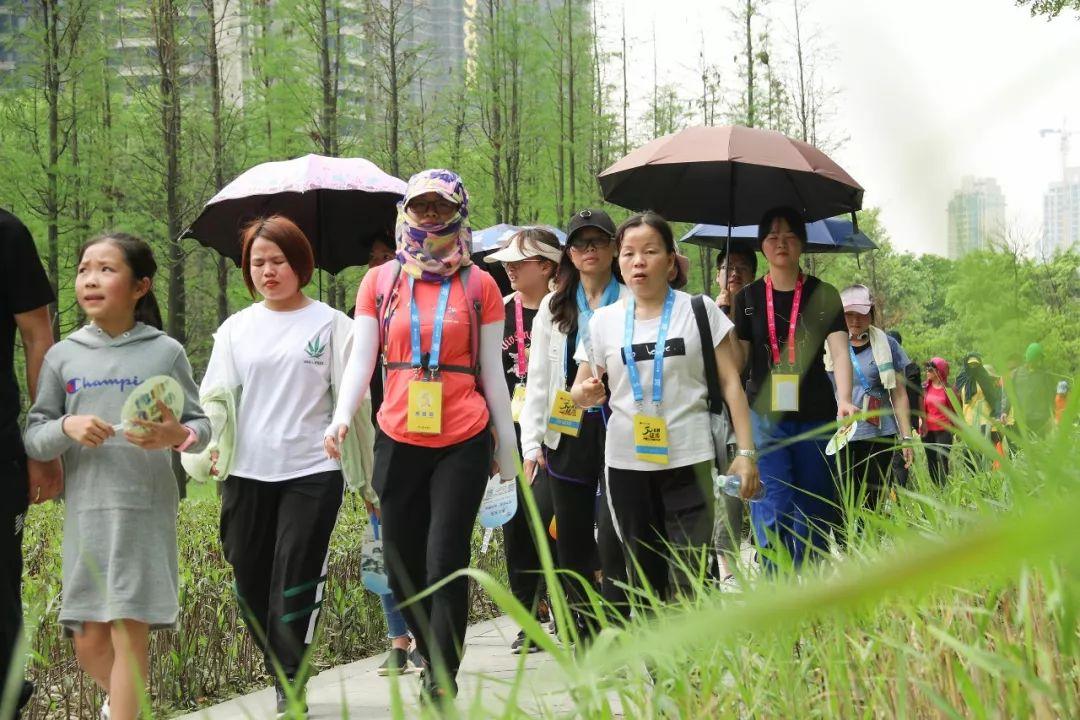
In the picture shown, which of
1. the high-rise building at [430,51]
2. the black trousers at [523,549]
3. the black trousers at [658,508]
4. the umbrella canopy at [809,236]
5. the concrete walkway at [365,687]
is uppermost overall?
the high-rise building at [430,51]

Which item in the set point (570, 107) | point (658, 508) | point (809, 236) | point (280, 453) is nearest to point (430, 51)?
point (570, 107)

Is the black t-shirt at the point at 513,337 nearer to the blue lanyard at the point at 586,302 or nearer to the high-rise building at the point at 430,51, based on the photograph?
the blue lanyard at the point at 586,302

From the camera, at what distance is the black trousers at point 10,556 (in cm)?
365

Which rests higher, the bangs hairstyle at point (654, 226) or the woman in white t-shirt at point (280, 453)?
the bangs hairstyle at point (654, 226)

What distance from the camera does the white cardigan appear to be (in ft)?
17.1

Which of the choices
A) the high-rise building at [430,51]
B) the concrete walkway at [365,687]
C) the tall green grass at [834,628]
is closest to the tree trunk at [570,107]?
the high-rise building at [430,51]

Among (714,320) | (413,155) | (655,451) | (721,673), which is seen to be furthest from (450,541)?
(413,155)

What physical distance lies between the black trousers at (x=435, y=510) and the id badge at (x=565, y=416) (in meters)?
0.61

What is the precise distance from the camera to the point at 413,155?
67.2 ft

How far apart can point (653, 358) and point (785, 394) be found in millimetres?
702

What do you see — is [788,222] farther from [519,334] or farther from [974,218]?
[974,218]

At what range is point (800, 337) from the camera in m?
5.30

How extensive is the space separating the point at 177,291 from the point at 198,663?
1172 centimetres

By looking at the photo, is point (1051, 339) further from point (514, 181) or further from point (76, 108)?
point (514, 181)
